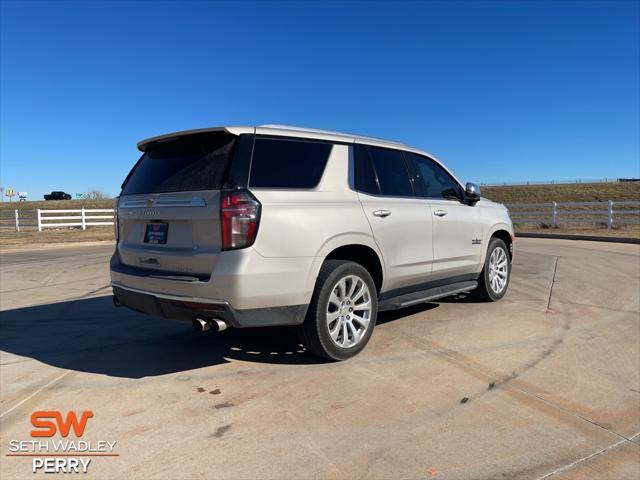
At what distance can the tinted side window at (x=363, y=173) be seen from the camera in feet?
15.1

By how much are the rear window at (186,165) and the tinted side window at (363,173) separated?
1.28 m

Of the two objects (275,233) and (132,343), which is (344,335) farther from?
(132,343)

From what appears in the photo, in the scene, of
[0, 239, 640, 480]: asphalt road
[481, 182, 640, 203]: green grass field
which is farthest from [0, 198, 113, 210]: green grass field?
[0, 239, 640, 480]: asphalt road

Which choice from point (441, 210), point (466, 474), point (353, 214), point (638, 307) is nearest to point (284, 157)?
point (353, 214)

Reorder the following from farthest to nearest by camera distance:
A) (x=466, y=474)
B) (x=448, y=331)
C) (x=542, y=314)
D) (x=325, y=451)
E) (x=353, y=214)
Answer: (x=542, y=314) → (x=448, y=331) → (x=353, y=214) → (x=325, y=451) → (x=466, y=474)

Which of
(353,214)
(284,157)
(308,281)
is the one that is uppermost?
(284,157)

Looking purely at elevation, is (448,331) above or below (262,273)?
below

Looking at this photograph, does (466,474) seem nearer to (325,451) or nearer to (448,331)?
(325,451)

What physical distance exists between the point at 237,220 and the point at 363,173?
158 centimetres

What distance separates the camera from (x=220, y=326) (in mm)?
3686

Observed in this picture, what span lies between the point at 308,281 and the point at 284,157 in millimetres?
1036

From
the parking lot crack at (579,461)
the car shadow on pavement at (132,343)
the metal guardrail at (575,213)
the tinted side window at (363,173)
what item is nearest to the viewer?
the parking lot crack at (579,461)

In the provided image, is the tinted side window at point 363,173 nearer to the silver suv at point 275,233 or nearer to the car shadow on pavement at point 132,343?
the silver suv at point 275,233

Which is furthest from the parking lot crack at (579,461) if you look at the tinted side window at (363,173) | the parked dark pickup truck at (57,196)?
the parked dark pickup truck at (57,196)
